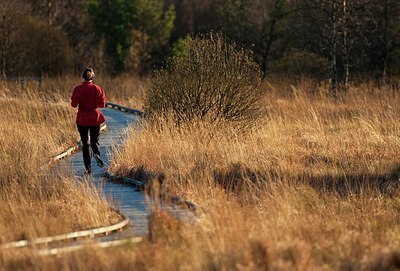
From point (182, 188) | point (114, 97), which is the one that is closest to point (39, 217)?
point (182, 188)

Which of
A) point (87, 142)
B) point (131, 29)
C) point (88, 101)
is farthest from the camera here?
Result: point (131, 29)

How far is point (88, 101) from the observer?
14844mm

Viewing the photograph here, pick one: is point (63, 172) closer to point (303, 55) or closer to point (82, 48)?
point (303, 55)

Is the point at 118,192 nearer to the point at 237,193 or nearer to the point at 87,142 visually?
the point at 237,193

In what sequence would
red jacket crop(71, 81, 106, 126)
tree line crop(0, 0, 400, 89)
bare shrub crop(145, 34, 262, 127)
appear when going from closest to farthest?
red jacket crop(71, 81, 106, 126) < bare shrub crop(145, 34, 262, 127) < tree line crop(0, 0, 400, 89)

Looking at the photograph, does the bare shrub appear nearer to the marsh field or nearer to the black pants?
the marsh field

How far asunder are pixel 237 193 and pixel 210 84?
7.21m

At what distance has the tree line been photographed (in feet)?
123

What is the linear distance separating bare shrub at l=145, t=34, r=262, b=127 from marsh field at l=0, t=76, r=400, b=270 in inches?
23.1

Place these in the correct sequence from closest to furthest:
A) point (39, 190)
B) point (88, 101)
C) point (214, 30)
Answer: point (39, 190)
point (88, 101)
point (214, 30)

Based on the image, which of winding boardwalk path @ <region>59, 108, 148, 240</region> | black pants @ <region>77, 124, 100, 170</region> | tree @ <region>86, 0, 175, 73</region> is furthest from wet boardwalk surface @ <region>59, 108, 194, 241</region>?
tree @ <region>86, 0, 175, 73</region>

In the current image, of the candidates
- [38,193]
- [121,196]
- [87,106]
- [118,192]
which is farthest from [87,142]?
[38,193]

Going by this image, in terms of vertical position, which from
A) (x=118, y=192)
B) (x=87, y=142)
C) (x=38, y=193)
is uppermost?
(x=87, y=142)

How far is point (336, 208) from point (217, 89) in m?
8.10
